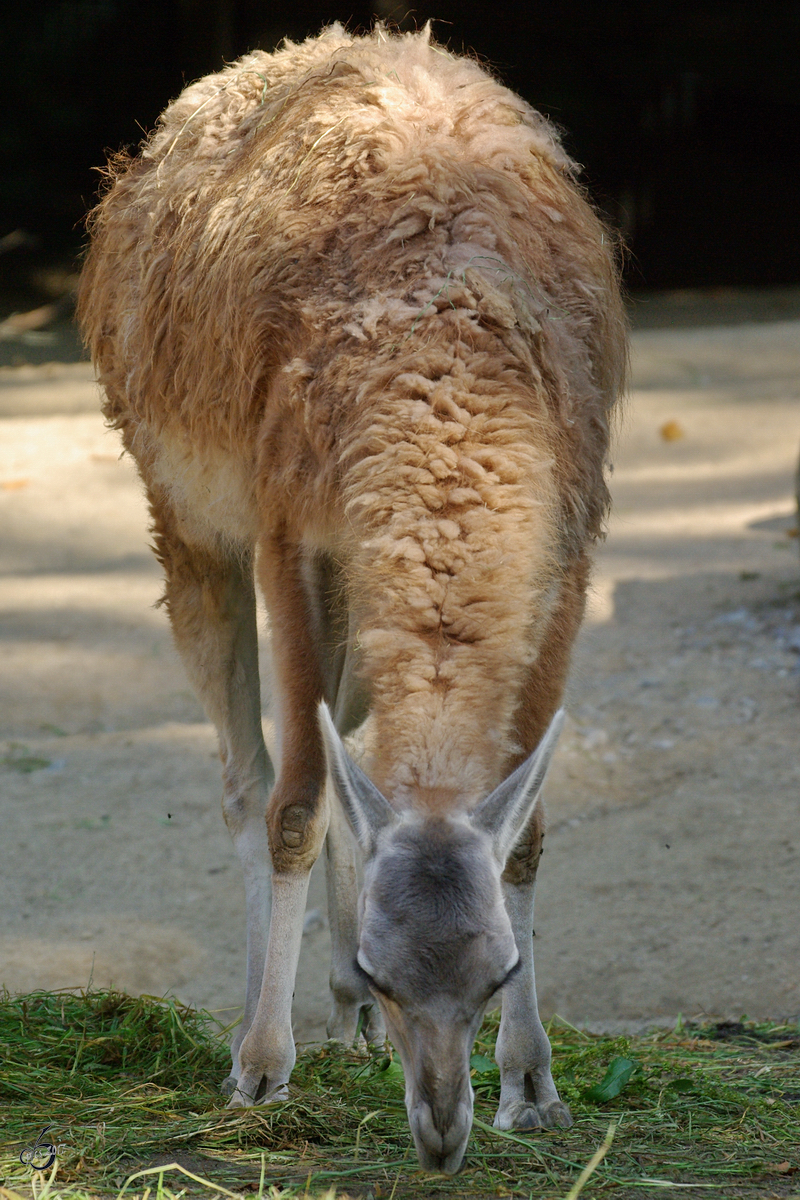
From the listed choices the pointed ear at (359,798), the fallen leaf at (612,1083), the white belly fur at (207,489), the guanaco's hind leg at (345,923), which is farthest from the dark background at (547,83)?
the pointed ear at (359,798)

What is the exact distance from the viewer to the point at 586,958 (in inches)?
185

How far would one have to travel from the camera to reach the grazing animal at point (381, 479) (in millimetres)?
2693

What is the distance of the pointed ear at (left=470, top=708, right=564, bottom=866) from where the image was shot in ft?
8.81

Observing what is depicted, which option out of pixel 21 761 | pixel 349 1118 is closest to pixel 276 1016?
pixel 349 1118

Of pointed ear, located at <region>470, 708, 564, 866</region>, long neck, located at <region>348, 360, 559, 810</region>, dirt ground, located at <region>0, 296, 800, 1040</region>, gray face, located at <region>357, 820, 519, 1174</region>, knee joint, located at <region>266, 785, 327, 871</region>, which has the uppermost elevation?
long neck, located at <region>348, 360, 559, 810</region>

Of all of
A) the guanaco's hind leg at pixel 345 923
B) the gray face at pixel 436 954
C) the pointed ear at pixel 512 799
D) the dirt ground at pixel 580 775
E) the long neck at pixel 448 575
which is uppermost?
the long neck at pixel 448 575

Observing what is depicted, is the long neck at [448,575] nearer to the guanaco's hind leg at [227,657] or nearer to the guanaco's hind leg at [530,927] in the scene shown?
the guanaco's hind leg at [530,927]

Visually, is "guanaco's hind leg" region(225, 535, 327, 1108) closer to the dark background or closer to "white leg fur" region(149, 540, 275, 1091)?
"white leg fur" region(149, 540, 275, 1091)

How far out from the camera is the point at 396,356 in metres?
3.07

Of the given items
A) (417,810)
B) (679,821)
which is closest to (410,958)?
(417,810)

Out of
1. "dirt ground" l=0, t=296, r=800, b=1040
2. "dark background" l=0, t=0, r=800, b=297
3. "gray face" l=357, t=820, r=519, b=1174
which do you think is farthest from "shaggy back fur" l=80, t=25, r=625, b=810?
"dark background" l=0, t=0, r=800, b=297

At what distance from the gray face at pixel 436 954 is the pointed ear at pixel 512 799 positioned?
3 cm

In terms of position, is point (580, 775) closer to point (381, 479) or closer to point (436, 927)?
point (381, 479)

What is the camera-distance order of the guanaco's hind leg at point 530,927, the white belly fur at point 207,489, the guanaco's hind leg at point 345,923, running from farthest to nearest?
the guanaco's hind leg at point 345,923, the white belly fur at point 207,489, the guanaco's hind leg at point 530,927
